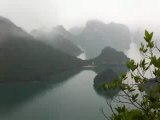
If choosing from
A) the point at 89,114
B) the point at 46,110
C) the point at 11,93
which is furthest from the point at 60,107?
the point at 11,93

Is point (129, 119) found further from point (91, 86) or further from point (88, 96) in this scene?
point (91, 86)

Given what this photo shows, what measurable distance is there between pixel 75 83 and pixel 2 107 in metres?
51.7

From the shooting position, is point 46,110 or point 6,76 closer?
point 46,110

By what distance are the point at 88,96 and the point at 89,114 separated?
27.7 meters

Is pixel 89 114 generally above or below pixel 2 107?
below

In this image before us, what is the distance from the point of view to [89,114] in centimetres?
8281

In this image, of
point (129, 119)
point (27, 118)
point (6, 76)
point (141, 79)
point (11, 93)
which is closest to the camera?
point (129, 119)

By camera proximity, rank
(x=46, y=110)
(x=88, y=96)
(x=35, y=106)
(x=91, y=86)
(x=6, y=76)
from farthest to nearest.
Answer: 1. (x=6, y=76)
2. (x=91, y=86)
3. (x=88, y=96)
4. (x=35, y=106)
5. (x=46, y=110)

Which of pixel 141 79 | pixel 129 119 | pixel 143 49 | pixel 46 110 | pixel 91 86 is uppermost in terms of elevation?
pixel 91 86

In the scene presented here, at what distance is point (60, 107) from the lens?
3752 inches


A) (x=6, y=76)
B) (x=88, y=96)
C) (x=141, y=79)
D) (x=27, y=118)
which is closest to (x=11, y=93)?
(x=88, y=96)

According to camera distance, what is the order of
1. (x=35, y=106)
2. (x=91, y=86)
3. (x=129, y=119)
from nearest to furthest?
(x=129, y=119)
(x=35, y=106)
(x=91, y=86)

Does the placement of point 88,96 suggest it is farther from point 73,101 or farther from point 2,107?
point 2,107

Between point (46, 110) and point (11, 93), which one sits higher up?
point (11, 93)
